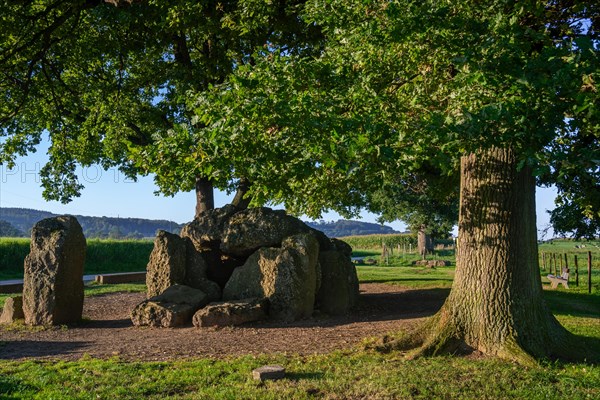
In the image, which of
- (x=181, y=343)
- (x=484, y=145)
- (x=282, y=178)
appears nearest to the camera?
(x=484, y=145)

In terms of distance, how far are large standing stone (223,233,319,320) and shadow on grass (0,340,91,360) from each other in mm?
4603

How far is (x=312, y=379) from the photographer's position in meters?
7.81

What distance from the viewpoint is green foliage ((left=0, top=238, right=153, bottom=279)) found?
116 feet

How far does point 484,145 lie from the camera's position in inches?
281

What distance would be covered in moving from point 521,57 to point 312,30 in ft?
35.0

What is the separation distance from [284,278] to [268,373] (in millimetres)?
6062

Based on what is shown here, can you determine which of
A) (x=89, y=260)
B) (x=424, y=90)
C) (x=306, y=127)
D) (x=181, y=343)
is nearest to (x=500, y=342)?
(x=424, y=90)

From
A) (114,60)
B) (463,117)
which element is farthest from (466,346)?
(114,60)

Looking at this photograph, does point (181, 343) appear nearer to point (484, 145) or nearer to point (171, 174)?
point (171, 174)

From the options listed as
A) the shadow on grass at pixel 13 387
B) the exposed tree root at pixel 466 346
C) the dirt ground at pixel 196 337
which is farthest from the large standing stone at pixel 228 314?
the shadow on grass at pixel 13 387

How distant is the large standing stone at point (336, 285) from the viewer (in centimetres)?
1512

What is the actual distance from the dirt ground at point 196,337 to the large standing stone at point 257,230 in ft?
8.98

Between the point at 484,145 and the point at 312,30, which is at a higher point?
the point at 312,30

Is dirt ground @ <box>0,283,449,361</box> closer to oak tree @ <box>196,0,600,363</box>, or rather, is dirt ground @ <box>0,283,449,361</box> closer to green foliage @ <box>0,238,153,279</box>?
oak tree @ <box>196,0,600,363</box>
